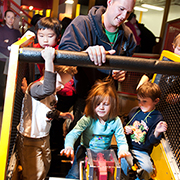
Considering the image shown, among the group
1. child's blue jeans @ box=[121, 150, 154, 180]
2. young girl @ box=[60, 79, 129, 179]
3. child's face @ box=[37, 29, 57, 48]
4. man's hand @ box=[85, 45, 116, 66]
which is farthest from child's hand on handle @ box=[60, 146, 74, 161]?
child's face @ box=[37, 29, 57, 48]

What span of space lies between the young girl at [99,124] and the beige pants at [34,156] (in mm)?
156

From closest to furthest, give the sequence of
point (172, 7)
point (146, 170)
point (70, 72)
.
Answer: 1. point (70, 72)
2. point (146, 170)
3. point (172, 7)

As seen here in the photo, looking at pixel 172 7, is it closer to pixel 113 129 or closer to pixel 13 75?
pixel 113 129

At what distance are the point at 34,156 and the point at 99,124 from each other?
0.40 metres

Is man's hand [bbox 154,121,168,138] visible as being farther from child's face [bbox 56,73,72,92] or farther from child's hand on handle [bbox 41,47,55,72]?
child's hand on handle [bbox 41,47,55,72]

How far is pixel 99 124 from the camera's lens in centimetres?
105

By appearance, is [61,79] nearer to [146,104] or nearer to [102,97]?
[102,97]

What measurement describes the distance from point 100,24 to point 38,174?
2.95 feet

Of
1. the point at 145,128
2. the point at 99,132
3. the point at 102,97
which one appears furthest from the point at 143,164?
the point at 102,97

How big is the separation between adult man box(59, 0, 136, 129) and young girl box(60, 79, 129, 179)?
4.9 inches

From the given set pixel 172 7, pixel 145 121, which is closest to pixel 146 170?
pixel 145 121

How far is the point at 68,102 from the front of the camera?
132cm

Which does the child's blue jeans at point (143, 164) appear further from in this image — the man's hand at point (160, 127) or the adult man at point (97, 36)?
the adult man at point (97, 36)

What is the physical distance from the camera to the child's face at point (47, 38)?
1.35 m
